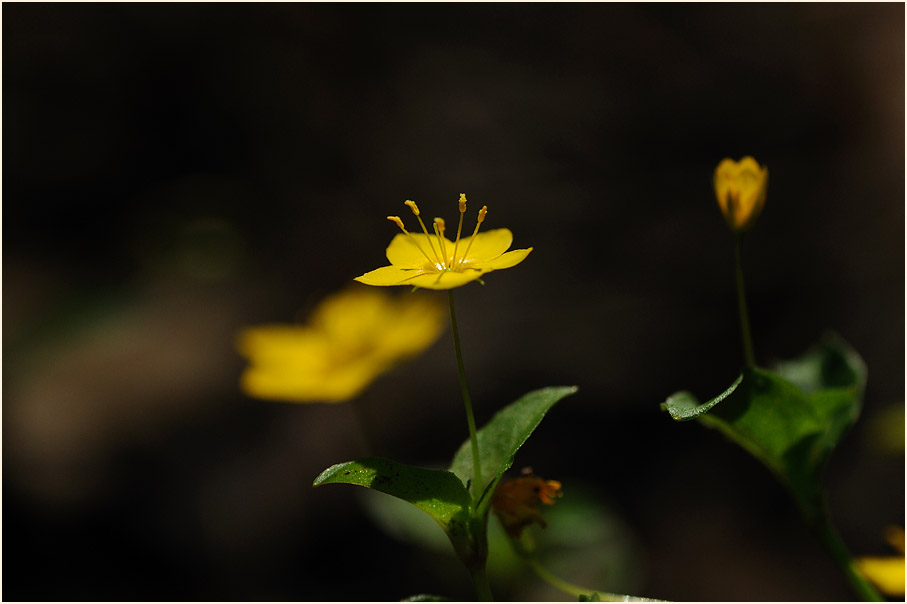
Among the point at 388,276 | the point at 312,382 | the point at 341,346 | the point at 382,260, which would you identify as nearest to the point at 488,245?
the point at 388,276

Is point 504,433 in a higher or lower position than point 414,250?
lower

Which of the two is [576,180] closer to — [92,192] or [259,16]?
[259,16]

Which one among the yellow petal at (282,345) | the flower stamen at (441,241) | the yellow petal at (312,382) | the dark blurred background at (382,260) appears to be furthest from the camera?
the dark blurred background at (382,260)

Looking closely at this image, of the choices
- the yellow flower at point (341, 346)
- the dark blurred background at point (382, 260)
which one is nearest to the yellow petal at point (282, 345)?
the yellow flower at point (341, 346)

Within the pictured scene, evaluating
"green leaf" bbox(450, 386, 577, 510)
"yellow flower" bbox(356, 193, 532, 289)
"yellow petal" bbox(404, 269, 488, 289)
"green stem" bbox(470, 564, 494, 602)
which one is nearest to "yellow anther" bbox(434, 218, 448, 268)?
"yellow flower" bbox(356, 193, 532, 289)

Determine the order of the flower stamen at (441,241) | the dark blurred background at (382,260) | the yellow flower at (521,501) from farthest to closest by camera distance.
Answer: the dark blurred background at (382,260) → the flower stamen at (441,241) → the yellow flower at (521,501)

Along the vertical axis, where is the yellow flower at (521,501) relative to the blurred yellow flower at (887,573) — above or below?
above

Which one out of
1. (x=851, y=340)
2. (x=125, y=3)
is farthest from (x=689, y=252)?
(x=125, y=3)

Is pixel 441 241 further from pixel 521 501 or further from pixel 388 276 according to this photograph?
pixel 521 501

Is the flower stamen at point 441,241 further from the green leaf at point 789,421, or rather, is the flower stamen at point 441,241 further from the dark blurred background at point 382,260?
the dark blurred background at point 382,260
